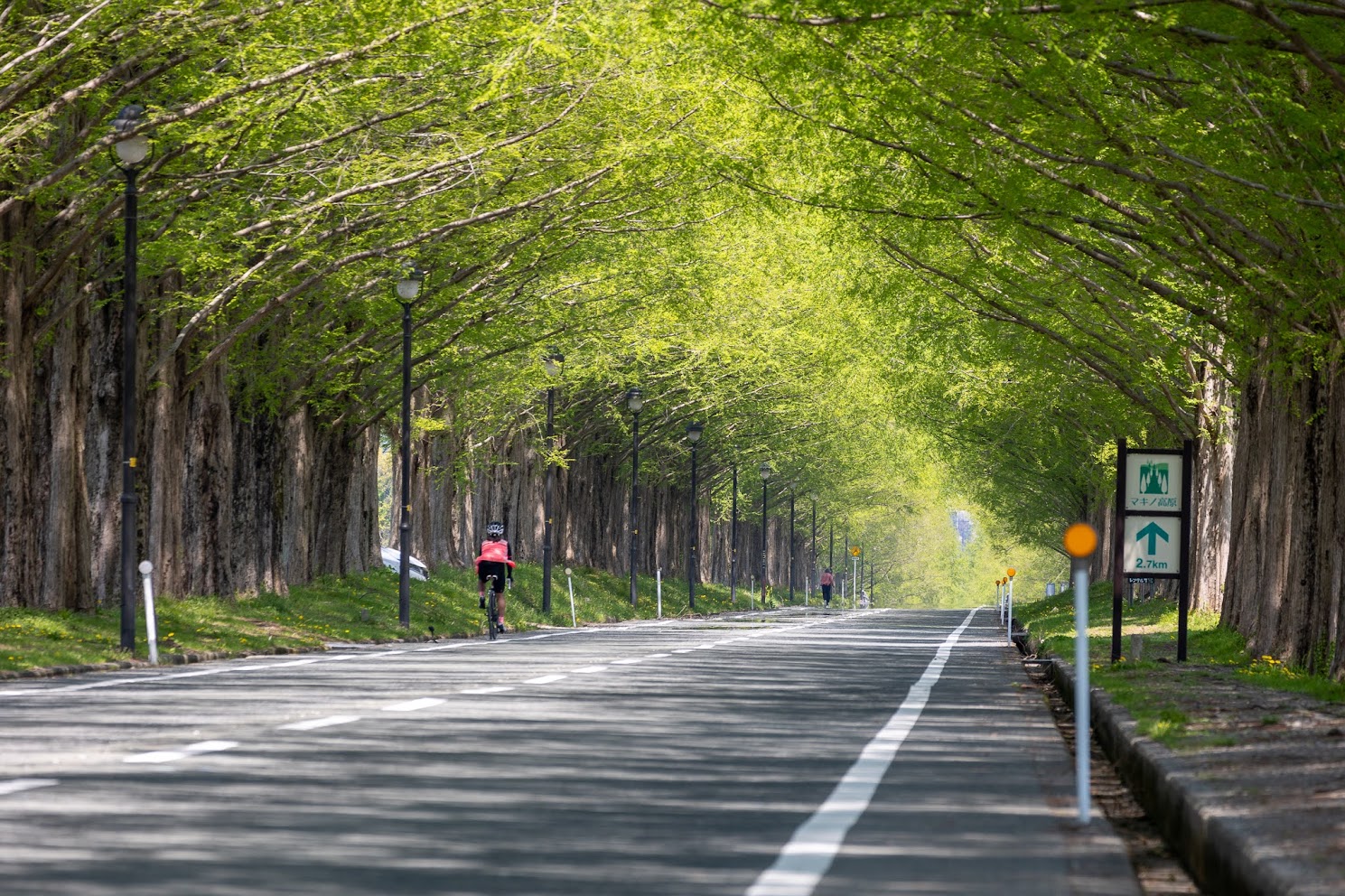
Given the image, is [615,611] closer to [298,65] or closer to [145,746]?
[298,65]

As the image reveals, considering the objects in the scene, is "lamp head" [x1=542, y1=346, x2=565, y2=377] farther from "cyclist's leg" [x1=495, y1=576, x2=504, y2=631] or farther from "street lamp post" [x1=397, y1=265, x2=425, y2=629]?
"cyclist's leg" [x1=495, y1=576, x2=504, y2=631]

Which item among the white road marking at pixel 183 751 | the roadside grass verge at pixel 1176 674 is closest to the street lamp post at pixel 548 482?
the roadside grass verge at pixel 1176 674

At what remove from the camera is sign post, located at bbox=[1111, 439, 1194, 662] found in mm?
22594

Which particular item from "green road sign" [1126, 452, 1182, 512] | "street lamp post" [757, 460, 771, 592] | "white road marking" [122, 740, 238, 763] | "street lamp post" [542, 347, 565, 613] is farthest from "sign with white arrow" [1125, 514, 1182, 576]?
"street lamp post" [757, 460, 771, 592]

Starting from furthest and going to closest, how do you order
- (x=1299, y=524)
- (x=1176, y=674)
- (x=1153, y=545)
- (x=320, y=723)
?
(x=1299, y=524), (x=1153, y=545), (x=1176, y=674), (x=320, y=723)

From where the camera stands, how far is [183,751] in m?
12.1

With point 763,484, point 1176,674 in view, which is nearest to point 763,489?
point 763,484

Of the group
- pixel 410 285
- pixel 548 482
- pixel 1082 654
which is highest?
pixel 410 285

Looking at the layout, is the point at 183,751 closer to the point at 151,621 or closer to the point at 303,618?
the point at 151,621

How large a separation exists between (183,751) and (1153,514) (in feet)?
42.4

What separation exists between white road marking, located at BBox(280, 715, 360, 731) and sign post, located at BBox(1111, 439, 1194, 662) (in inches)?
385

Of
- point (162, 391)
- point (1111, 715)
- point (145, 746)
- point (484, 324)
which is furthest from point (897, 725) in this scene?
point (484, 324)

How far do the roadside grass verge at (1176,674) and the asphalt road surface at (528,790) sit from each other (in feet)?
2.51

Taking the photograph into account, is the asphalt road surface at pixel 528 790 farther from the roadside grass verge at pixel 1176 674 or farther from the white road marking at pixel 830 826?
the roadside grass verge at pixel 1176 674
